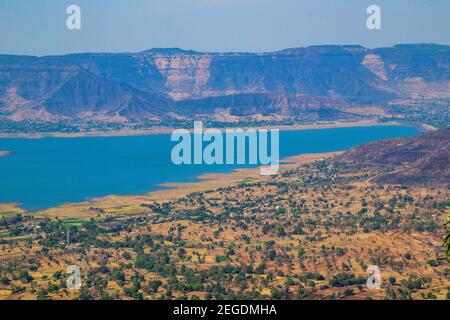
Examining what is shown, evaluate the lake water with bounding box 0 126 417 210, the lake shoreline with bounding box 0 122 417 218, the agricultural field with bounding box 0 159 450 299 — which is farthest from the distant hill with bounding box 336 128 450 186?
the lake water with bounding box 0 126 417 210

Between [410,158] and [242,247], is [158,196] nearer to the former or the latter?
[242,247]

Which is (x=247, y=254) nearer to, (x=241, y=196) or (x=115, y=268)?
(x=115, y=268)

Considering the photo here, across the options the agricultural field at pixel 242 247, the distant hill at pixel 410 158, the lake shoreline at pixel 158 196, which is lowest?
the agricultural field at pixel 242 247

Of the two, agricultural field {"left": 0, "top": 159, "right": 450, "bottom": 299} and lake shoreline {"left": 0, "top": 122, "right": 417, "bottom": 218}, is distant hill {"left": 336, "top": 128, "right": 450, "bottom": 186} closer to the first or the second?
agricultural field {"left": 0, "top": 159, "right": 450, "bottom": 299}

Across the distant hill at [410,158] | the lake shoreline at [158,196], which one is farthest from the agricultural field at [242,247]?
the distant hill at [410,158]

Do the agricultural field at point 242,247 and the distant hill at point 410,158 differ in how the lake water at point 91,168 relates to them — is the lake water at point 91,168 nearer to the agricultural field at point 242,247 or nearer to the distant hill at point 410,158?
the agricultural field at point 242,247
